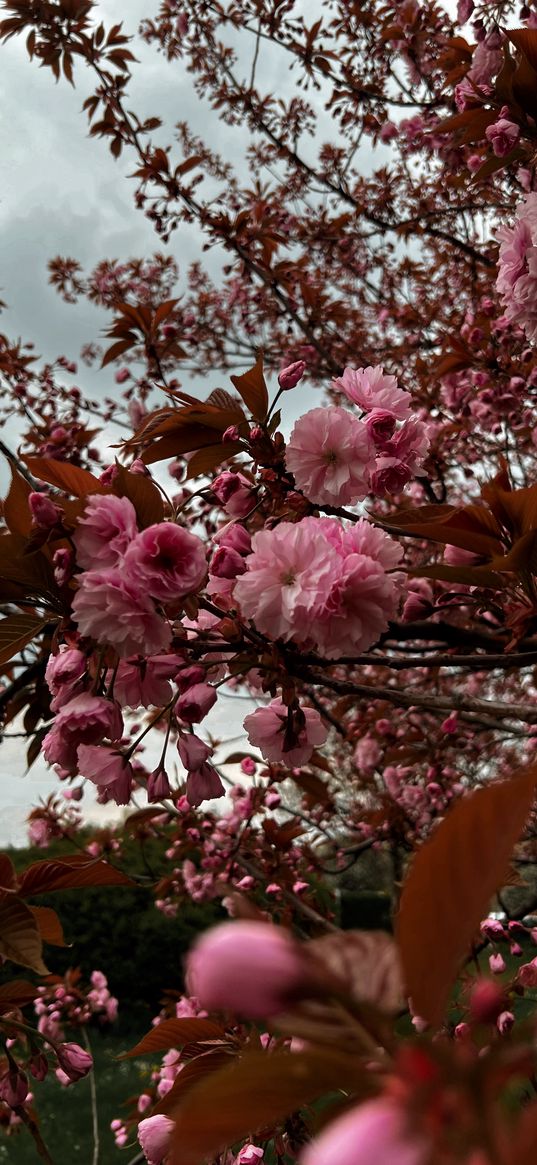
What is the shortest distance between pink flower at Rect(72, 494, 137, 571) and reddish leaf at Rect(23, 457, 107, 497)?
5 cm

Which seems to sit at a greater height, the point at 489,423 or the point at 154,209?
the point at 154,209

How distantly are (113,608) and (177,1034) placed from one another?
510 millimetres

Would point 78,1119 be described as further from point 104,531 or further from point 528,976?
point 104,531

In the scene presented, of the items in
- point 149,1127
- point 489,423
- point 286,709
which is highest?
point 489,423

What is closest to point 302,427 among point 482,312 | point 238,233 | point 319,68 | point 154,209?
point 482,312

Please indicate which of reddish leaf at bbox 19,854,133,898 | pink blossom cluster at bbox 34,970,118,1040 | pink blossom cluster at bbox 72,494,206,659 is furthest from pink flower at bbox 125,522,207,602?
pink blossom cluster at bbox 34,970,118,1040

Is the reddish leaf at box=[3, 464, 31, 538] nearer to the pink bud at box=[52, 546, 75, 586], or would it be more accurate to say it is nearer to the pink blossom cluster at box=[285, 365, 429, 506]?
the pink bud at box=[52, 546, 75, 586]

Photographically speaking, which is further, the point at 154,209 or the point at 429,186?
the point at 429,186

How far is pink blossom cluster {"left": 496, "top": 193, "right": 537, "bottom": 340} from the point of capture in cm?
123

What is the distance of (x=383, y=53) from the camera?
3395 mm

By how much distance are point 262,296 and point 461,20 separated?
1.72 meters

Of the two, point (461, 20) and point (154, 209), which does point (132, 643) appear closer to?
point (461, 20)

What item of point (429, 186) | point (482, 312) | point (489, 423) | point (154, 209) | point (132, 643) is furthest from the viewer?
point (429, 186)

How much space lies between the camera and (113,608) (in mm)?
778
